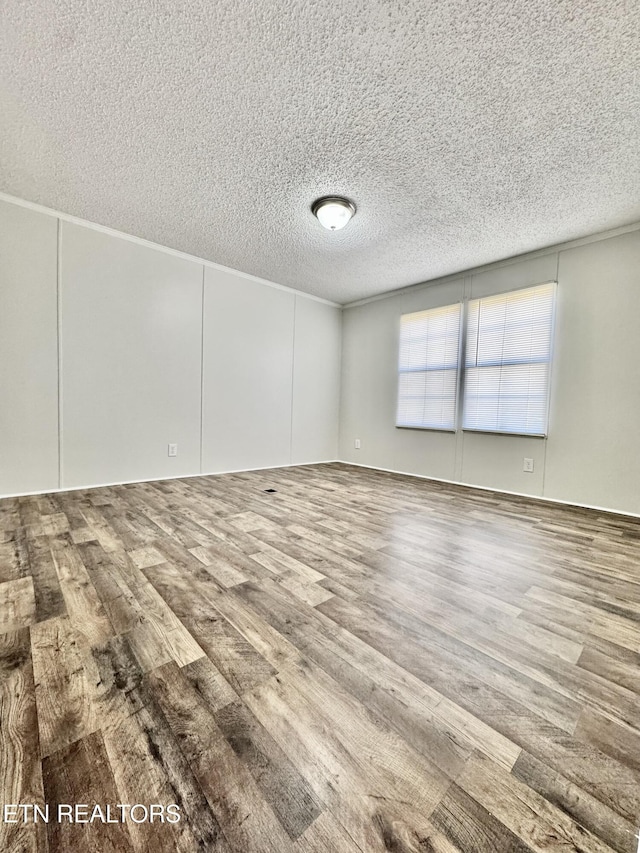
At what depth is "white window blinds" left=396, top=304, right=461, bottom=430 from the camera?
4281 millimetres

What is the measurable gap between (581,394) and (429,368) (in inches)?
66.4

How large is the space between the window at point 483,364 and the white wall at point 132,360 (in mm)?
1681

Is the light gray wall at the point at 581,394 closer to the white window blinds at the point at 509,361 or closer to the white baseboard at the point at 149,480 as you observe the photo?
the white window blinds at the point at 509,361

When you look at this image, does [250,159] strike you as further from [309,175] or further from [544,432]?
[544,432]

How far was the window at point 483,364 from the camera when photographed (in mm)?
3576

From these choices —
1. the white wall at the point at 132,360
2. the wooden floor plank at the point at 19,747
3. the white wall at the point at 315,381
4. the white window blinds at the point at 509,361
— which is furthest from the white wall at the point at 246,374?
the wooden floor plank at the point at 19,747

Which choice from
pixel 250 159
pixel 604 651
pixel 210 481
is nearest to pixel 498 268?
pixel 250 159

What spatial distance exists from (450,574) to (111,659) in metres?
1.59

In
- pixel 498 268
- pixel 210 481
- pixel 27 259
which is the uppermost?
pixel 498 268

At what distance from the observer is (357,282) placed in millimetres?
4613

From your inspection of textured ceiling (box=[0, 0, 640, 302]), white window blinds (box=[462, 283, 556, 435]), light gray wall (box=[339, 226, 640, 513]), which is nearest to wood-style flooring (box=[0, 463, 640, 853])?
light gray wall (box=[339, 226, 640, 513])

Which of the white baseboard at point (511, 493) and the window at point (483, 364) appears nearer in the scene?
the white baseboard at point (511, 493)

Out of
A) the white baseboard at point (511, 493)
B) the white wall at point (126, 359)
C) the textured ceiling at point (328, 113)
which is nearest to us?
the textured ceiling at point (328, 113)

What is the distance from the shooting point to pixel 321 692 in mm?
1057
